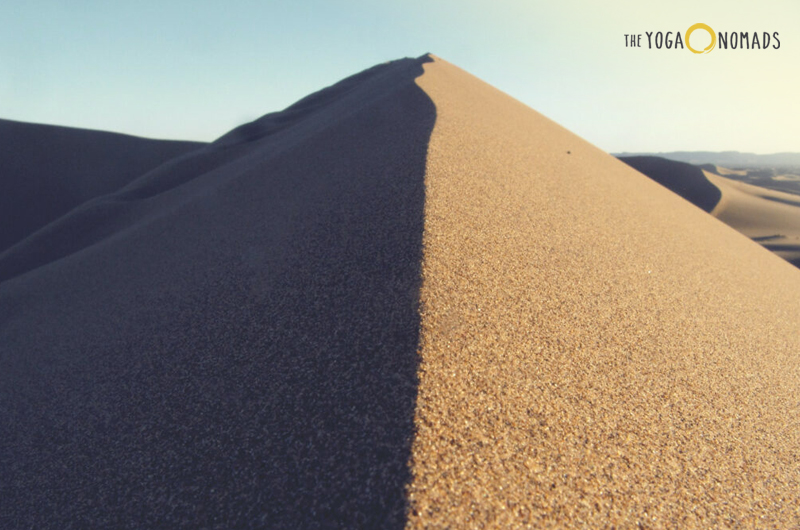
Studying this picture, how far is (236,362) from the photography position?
1346mm

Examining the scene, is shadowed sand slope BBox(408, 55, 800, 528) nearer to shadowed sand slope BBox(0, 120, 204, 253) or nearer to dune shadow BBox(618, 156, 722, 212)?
shadowed sand slope BBox(0, 120, 204, 253)

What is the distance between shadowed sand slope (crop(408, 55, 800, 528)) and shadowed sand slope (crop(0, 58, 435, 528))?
0.11 meters

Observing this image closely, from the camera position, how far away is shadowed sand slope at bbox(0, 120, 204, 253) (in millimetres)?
4699

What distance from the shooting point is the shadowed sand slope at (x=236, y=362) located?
96 centimetres

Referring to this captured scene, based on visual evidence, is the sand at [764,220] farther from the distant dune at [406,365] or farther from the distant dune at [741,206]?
the distant dune at [406,365]

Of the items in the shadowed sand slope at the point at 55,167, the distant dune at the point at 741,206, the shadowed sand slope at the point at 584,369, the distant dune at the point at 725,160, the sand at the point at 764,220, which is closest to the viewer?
the shadowed sand slope at the point at 584,369

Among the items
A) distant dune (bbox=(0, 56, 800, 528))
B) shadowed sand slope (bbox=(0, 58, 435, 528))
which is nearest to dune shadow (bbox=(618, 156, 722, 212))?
distant dune (bbox=(0, 56, 800, 528))

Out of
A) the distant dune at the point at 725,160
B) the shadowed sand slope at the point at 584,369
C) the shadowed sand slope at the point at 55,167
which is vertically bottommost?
the distant dune at the point at 725,160

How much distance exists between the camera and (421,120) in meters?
2.79

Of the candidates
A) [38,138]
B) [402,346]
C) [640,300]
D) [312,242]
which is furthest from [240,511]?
[38,138]

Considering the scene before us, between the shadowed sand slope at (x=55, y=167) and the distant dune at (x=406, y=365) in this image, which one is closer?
the distant dune at (x=406, y=365)

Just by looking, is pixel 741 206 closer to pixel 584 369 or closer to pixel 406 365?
pixel 584 369

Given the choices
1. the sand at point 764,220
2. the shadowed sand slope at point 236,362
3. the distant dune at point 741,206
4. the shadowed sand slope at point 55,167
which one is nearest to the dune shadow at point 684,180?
the distant dune at point 741,206

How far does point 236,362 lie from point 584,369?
103cm
